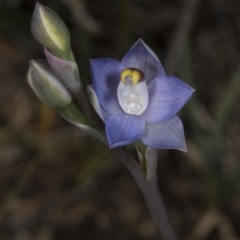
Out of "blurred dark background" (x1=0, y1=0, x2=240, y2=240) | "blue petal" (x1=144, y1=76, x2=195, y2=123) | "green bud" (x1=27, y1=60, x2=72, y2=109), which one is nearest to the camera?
"green bud" (x1=27, y1=60, x2=72, y2=109)

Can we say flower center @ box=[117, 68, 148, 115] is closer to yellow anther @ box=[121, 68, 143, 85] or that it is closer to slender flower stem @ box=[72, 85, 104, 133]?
yellow anther @ box=[121, 68, 143, 85]

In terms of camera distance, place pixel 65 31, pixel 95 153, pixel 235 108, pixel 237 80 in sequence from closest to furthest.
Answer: pixel 65 31 → pixel 237 80 → pixel 95 153 → pixel 235 108

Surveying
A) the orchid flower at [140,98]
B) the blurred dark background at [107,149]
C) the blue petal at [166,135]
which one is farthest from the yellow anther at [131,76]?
the blurred dark background at [107,149]

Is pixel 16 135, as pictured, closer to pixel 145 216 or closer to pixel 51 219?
pixel 51 219

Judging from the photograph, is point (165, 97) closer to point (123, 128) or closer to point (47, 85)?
point (123, 128)

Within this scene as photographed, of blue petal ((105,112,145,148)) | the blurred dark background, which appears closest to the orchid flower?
blue petal ((105,112,145,148))

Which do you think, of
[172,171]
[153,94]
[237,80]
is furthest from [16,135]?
[153,94]
